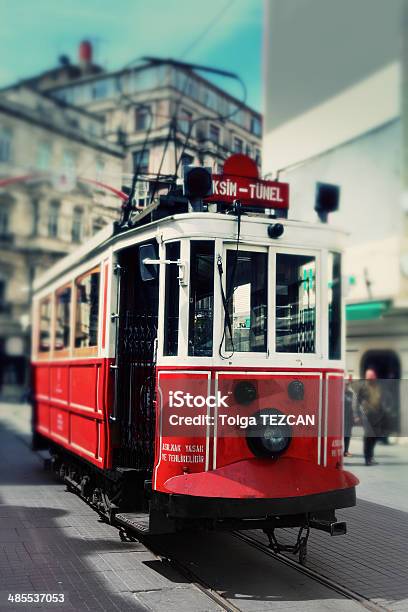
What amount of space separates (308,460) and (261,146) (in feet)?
18.5

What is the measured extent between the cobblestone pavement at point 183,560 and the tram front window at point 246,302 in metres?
1.83

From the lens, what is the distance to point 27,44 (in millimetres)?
9039

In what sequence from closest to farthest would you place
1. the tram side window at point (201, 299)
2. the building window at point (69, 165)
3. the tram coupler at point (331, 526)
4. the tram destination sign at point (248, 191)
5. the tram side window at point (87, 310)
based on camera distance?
1. the tram coupler at point (331, 526)
2. the tram side window at point (201, 299)
3. the tram destination sign at point (248, 191)
4. the tram side window at point (87, 310)
5. the building window at point (69, 165)

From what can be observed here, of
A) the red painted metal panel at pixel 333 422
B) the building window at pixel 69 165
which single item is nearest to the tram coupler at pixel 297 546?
the red painted metal panel at pixel 333 422

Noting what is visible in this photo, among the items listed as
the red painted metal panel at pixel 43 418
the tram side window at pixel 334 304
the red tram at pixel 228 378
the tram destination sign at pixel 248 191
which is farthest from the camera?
the red painted metal panel at pixel 43 418

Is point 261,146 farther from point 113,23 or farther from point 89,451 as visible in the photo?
point 89,451

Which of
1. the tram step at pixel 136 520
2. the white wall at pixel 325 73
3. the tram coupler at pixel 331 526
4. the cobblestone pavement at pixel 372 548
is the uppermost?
the white wall at pixel 325 73

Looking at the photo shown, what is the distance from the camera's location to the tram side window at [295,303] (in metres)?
6.01

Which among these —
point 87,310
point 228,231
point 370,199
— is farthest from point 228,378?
point 370,199

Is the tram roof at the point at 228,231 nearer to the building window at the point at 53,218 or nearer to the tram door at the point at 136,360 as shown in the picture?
the tram door at the point at 136,360

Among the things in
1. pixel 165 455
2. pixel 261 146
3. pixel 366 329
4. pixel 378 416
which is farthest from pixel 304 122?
pixel 165 455

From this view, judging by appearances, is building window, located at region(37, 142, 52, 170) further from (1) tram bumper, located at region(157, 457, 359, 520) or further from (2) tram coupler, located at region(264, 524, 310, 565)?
(2) tram coupler, located at region(264, 524, 310, 565)

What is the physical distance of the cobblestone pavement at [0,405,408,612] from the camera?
519 cm

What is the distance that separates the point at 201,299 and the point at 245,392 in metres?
0.81
